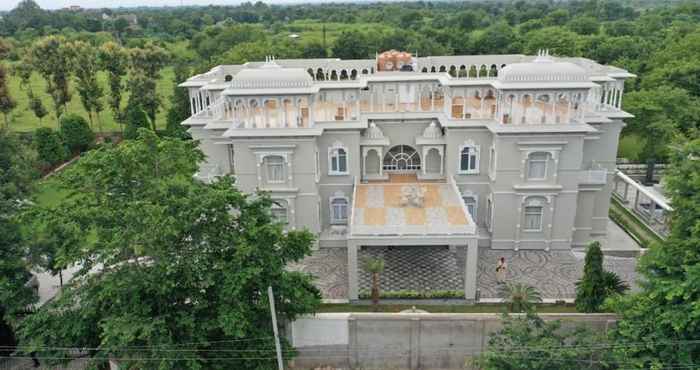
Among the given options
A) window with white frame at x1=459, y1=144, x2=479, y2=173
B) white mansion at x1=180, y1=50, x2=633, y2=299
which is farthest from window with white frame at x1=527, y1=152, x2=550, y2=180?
window with white frame at x1=459, y1=144, x2=479, y2=173

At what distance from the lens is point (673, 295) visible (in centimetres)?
1295

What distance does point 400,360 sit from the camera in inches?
708

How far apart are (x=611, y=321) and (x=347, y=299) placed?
9.89 meters

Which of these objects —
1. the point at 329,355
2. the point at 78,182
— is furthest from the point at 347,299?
the point at 78,182

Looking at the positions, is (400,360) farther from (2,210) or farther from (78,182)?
(2,210)

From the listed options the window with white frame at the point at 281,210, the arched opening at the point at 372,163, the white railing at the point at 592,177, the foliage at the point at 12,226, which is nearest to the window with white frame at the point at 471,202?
the arched opening at the point at 372,163

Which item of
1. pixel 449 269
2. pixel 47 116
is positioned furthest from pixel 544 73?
pixel 47 116

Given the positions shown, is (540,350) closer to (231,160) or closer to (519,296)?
(519,296)

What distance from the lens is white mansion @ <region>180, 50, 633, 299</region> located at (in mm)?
23547

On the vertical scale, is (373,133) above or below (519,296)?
above

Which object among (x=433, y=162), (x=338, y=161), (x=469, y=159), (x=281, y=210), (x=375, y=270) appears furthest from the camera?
(x=433, y=162)

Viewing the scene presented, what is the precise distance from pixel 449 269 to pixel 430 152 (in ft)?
20.8

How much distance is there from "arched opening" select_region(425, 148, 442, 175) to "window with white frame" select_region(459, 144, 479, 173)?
1.42 metres

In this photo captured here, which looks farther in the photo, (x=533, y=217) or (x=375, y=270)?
(x=533, y=217)
